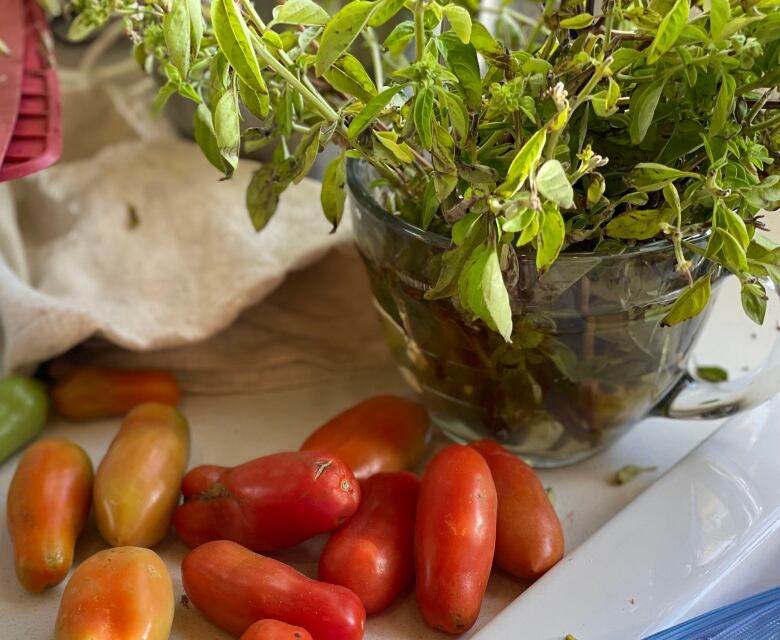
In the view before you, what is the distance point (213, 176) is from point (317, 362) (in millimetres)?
150

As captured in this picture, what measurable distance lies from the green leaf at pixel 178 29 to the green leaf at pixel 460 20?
0.30 ft

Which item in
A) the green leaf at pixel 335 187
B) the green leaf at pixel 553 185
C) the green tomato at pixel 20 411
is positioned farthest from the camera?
the green tomato at pixel 20 411

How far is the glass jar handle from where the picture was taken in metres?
0.46

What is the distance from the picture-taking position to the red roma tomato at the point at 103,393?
1.81ft

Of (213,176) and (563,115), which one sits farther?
(213,176)

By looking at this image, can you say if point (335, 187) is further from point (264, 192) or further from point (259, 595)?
point (259, 595)

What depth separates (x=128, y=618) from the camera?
375 millimetres

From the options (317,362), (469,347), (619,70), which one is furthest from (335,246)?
(619,70)

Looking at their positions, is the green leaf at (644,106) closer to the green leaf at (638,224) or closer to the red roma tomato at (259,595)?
the green leaf at (638,224)

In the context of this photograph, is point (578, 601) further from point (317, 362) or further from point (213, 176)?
point (213, 176)

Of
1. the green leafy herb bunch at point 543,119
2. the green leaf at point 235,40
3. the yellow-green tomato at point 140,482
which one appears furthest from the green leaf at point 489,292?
the yellow-green tomato at point 140,482

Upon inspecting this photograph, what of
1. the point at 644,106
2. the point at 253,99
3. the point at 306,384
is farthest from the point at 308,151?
the point at 306,384

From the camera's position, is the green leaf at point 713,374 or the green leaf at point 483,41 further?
the green leaf at point 713,374

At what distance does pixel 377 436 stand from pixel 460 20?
0.24 metres
